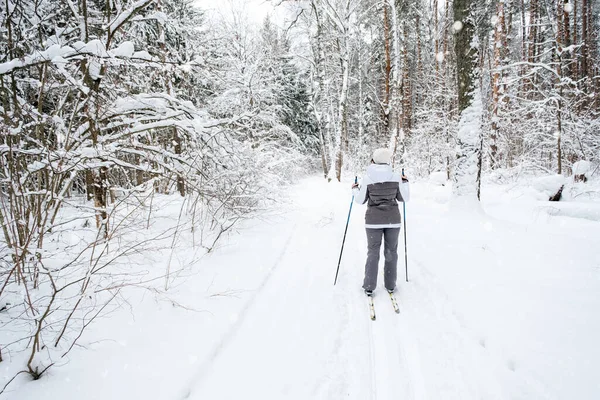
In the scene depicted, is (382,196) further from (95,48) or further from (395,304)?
(95,48)

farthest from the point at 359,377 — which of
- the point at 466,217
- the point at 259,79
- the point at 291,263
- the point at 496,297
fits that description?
the point at 259,79

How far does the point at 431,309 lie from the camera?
349 cm

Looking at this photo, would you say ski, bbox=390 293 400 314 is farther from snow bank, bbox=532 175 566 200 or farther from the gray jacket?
snow bank, bbox=532 175 566 200

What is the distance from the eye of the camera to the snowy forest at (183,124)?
2596 millimetres

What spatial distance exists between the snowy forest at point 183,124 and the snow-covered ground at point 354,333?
16.0 inches

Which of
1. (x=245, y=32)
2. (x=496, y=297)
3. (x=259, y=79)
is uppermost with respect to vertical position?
(x=245, y=32)

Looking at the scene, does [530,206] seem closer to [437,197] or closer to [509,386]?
[437,197]

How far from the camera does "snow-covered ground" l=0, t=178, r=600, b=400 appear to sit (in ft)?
7.44

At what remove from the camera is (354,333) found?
307 cm

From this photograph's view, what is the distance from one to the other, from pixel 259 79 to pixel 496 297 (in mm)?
16162

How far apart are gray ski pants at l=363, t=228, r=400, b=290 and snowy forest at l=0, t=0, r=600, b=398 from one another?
2.39 m

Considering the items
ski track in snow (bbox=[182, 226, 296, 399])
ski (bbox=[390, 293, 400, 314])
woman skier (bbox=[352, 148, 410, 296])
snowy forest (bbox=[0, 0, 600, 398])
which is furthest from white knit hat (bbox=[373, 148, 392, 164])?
ski track in snow (bbox=[182, 226, 296, 399])

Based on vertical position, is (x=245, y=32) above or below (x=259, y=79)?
above

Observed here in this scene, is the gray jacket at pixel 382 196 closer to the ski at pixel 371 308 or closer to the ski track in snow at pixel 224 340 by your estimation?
the ski at pixel 371 308
